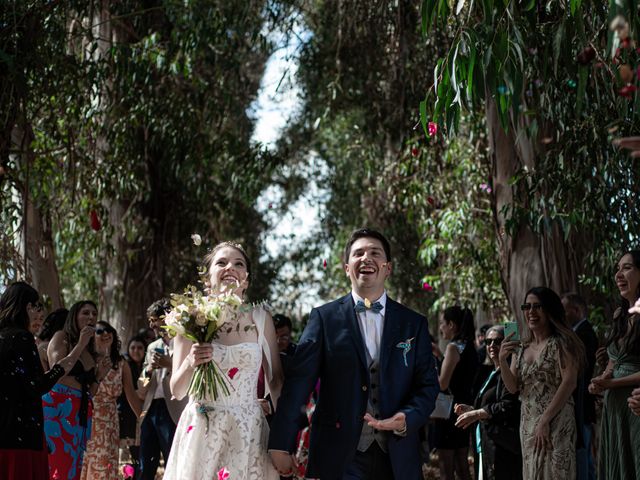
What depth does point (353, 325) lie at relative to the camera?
506cm

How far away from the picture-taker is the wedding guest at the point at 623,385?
6312 millimetres

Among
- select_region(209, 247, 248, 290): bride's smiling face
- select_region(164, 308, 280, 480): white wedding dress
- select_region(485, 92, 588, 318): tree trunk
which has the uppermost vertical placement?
select_region(485, 92, 588, 318): tree trunk

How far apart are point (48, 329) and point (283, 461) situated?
13.0ft

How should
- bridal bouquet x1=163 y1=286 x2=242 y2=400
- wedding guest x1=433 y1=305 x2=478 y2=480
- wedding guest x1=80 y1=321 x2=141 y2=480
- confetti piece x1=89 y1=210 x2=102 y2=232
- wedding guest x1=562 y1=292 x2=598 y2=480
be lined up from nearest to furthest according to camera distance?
1. bridal bouquet x1=163 y1=286 x2=242 y2=400
2. wedding guest x1=562 y1=292 x2=598 y2=480
3. wedding guest x1=80 y1=321 x2=141 y2=480
4. wedding guest x1=433 y1=305 x2=478 y2=480
5. confetti piece x1=89 y1=210 x2=102 y2=232

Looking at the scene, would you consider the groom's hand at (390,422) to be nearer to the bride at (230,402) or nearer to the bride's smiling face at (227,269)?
the bride at (230,402)

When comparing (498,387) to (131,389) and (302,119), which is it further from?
(302,119)

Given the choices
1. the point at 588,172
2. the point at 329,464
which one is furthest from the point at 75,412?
the point at 588,172

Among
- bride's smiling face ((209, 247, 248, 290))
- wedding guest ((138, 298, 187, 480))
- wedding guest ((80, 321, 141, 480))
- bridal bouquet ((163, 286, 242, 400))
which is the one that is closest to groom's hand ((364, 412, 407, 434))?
bridal bouquet ((163, 286, 242, 400))

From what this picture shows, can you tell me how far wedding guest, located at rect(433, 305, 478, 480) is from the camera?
9047 mm

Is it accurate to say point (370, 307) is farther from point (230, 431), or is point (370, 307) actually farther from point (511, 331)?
point (511, 331)

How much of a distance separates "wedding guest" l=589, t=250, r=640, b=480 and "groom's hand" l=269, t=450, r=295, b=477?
2373 mm

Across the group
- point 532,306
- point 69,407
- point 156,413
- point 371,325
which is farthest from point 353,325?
point 156,413

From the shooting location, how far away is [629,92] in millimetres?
3289

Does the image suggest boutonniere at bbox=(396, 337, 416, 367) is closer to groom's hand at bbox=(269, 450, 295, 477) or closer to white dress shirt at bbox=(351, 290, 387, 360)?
white dress shirt at bbox=(351, 290, 387, 360)
